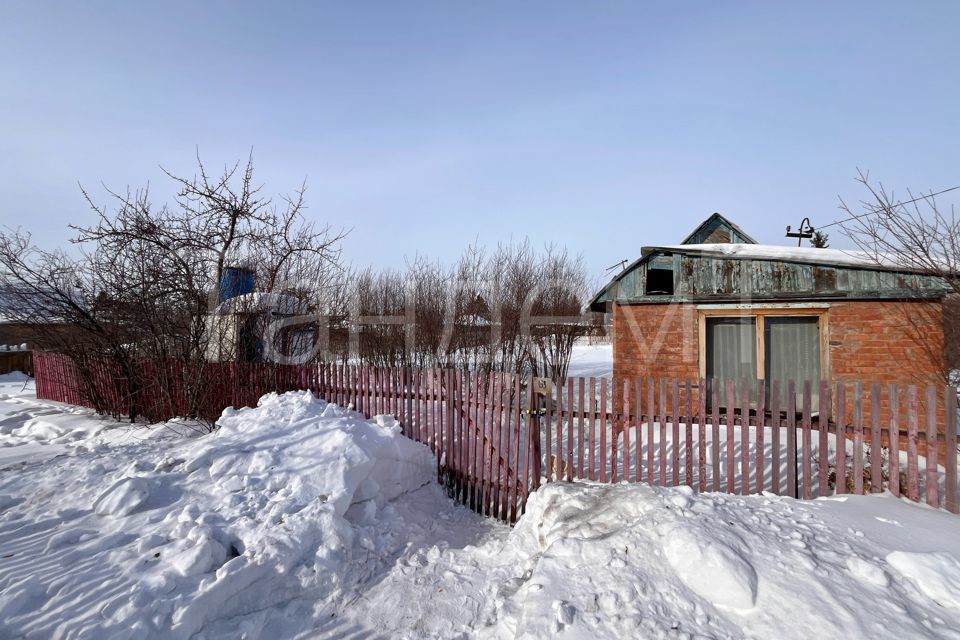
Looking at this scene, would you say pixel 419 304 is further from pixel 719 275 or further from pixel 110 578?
pixel 110 578

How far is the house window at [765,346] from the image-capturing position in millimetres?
7332

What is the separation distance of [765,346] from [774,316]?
A: 56cm

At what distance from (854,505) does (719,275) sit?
480cm

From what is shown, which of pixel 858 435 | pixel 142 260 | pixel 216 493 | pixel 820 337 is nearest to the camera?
pixel 858 435

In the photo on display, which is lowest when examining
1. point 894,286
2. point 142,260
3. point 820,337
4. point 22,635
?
point 22,635

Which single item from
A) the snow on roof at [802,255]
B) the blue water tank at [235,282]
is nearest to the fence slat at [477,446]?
the snow on roof at [802,255]

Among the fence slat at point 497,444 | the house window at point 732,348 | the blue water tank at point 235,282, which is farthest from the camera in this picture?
the blue water tank at point 235,282

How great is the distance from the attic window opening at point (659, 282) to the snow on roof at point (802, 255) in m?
0.47

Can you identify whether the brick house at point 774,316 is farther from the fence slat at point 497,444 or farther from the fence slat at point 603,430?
the fence slat at point 497,444

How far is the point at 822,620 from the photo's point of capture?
2.24 metres

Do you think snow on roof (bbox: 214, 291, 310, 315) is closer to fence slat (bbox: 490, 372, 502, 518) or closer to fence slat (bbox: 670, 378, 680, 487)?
fence slat (bbox: 490, 372, 502, 518)

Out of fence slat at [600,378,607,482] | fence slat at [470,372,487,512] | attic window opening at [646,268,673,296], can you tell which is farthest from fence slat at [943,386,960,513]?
attic window opening at [646,268,673,296]

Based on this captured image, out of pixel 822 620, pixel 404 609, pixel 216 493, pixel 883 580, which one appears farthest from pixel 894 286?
pixel 216 493

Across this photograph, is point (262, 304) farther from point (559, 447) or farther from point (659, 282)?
point (659, 282)
